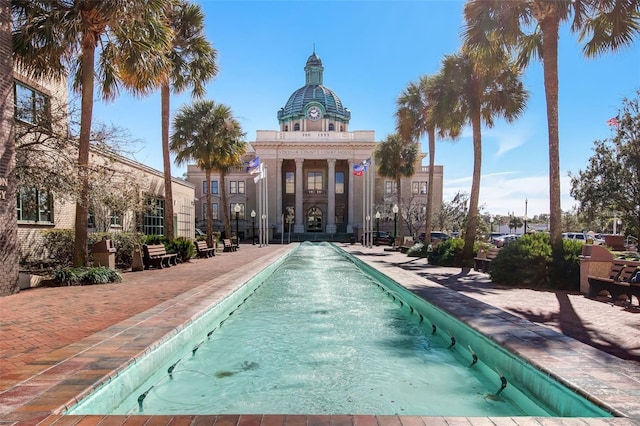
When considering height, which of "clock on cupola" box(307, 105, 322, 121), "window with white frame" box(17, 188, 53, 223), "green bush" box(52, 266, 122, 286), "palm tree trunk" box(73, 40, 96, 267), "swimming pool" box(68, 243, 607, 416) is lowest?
"swimming pool" box(68, 243, 607, 416)

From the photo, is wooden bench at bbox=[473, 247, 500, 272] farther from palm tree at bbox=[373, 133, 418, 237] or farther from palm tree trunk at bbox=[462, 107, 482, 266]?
palm tree at bbox=[373, 133, 418, 237]

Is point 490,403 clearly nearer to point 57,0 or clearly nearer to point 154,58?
point 154,58

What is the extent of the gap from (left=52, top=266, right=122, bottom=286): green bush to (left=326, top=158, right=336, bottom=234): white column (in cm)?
4238

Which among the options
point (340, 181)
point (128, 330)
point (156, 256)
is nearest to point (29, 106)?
point (156, 256)

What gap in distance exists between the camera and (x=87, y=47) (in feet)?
37.7

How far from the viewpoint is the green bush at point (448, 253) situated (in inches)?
672

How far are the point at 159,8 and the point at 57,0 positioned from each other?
2.35m

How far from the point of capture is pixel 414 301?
364 inches

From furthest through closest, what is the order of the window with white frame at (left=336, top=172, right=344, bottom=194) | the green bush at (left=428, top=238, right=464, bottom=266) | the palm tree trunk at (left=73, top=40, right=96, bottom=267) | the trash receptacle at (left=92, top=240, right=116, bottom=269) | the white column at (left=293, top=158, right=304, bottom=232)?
the window with white frame at (left=336, top=172, right=344, bottom=194) → the white column at (left=293, top=158, right=304, bottom=232) → the green bush at (left=428, top=238, right=464, bottom=266) → the trash receptacle at (left=92, top=240, right=116, bottom=269) → the palm tree trunk at (left=73, top=40, right=96, bottom=267)

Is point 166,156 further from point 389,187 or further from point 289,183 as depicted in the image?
point 389,187

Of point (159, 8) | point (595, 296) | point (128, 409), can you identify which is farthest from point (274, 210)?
point (128, 409)

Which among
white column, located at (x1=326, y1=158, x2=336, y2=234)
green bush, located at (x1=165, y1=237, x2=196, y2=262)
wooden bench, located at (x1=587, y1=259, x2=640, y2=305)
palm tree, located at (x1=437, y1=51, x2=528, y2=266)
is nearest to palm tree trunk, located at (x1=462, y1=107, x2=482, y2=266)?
palm tree, located at (x1=437, y1=51, x2=528, y2=266)

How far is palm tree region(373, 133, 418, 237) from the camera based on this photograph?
117ft

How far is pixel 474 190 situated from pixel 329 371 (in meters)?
13.5
